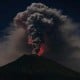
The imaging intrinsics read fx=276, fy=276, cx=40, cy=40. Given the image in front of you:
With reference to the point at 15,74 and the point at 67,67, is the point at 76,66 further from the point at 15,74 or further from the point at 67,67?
the point at 15,74

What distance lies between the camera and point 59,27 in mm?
8695

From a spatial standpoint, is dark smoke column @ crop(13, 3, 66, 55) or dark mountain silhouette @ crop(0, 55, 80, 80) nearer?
dark mountain silhouette @ crop(0, 55, 80, 80)

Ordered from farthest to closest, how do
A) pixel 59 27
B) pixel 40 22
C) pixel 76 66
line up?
pixel 40 22, pixel 59 27, pixel 76 66

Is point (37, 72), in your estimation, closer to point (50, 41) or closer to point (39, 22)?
point (50, 41)

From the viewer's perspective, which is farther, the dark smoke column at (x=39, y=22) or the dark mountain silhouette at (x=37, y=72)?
the dark smoke column at (x=39, y=22)

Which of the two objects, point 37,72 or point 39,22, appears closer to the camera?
point 37,72

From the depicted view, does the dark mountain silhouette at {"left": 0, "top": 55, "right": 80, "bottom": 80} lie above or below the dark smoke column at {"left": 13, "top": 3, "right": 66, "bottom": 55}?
below

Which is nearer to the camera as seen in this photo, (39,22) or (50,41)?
(50,41)

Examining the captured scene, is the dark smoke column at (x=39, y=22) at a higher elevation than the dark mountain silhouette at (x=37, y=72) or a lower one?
higher

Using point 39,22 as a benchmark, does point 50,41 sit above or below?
below

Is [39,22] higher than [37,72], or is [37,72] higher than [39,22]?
[39,22]

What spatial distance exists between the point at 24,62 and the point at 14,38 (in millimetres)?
2089

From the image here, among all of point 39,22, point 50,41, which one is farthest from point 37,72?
point 39,22

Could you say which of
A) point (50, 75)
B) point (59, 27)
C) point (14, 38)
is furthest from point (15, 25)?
point (50, 75)
